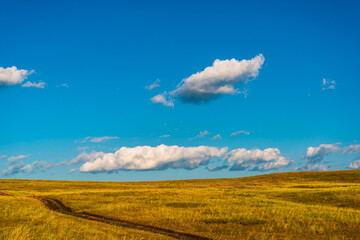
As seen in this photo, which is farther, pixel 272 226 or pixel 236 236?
pixel 272 226

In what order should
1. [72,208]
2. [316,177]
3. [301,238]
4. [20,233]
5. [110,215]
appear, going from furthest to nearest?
[316,177] < [72,208] < [110,215] < [301,238] < [20,233]

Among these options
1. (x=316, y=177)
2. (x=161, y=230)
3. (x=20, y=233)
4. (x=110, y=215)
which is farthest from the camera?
(x=316, y=177)

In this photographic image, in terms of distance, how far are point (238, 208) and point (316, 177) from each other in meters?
69.1

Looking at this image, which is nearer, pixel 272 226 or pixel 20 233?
pixel 20 233

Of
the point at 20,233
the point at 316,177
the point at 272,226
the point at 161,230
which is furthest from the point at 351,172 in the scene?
the point at 20,233

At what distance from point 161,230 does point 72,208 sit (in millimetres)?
17705

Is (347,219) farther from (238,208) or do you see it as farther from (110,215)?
(110,215)

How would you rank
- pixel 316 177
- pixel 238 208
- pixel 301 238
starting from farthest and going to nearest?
pixel 316 177, pixel 238 208, pixel 301 238

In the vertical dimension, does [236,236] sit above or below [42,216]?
below

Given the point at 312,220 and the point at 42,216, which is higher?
the point at 42,216

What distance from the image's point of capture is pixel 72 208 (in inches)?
1447

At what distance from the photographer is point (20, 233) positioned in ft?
57.9

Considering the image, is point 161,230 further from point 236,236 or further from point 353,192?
point 353,192

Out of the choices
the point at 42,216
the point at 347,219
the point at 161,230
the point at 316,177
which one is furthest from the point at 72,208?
the point at 316,177
